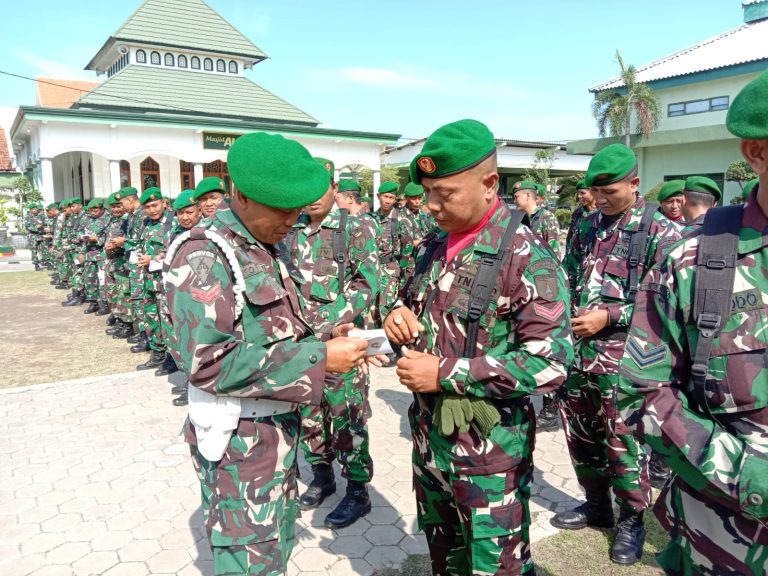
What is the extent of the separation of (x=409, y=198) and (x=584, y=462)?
6.51 meters

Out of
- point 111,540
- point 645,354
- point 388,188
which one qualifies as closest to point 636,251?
point 645,354

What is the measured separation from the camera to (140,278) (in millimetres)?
8125

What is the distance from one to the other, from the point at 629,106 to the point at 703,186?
77.7 ft

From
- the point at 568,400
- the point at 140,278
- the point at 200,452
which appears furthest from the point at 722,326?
the point at 140,278

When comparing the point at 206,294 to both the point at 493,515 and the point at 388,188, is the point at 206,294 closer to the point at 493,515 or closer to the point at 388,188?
A: the point at 493,515

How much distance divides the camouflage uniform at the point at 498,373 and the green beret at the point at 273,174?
646 millimetres

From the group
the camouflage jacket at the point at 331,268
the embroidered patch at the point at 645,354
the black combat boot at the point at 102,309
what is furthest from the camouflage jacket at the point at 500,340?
the black combat boot at the point at 102,309

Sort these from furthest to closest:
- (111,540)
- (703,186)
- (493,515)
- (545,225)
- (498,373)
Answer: (545,225) < (703,186) < (111,540) < (493,515) < (498,373)

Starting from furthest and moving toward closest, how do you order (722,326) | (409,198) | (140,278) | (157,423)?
1. (409,198)
2. (140,278)
3. (157,423)
4. (722,326)

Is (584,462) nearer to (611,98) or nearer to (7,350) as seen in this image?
(7,350)

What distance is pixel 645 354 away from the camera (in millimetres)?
1602

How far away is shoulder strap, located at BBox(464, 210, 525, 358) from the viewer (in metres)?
2.06

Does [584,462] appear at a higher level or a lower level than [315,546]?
higher

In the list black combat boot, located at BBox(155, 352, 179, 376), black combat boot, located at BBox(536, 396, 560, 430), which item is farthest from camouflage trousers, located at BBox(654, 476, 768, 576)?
black combat boot, located at BBox(155, 352, 179, 376)
